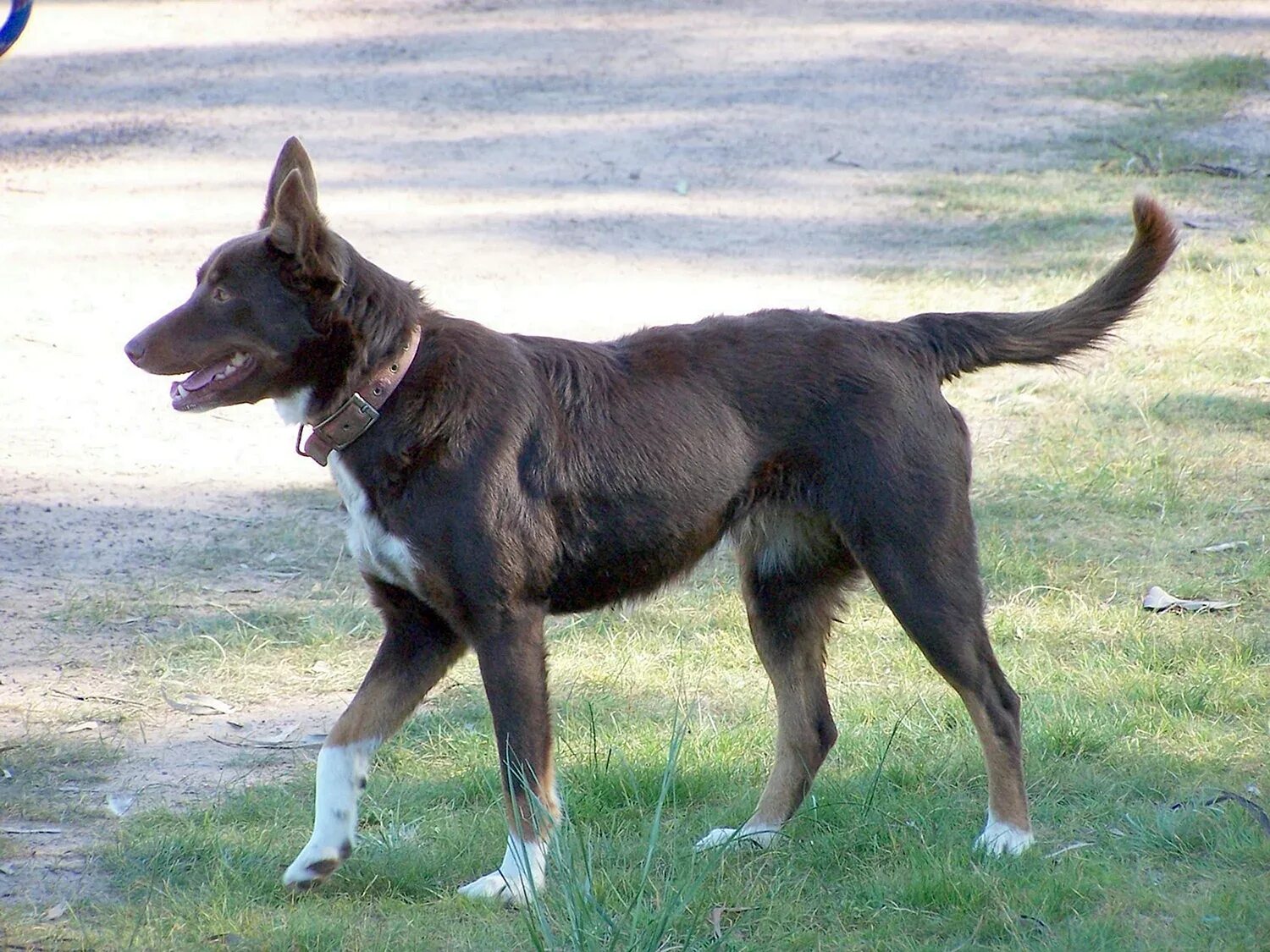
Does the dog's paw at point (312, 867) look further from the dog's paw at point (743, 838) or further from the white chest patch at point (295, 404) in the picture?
the white chest patch at point (295, 404)

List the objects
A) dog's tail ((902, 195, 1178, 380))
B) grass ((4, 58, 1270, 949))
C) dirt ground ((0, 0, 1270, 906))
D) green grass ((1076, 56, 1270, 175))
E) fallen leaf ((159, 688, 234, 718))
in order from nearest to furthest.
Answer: grass ((4, 58, 1270, 949))
dog's tail ((902, 195, 1178, 380))
fallen leaf ((159, 688, 234, 718))
dirt ground ((0, 0, 1270, 906))
green grass ((1076, 56, 1270, 175))

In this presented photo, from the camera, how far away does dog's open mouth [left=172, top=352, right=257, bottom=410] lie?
409 centimetres

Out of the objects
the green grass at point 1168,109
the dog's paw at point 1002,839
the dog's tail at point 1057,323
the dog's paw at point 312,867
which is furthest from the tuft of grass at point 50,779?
the green grass at point 1168,109

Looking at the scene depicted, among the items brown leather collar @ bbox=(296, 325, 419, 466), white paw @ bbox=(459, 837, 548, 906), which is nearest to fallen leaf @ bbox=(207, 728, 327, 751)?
white paw @ bbox=(459, 837, 548, 906)

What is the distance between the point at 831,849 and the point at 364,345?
187 centimetres

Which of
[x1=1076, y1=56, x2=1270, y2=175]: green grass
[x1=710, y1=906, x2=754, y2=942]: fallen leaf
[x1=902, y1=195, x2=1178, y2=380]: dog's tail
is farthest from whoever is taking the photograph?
[x1=1076, y1=56, x2=1270, y2=175]: green grass

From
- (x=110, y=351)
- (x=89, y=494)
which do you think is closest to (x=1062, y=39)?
(x=110, y=351)

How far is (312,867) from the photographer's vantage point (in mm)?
4129

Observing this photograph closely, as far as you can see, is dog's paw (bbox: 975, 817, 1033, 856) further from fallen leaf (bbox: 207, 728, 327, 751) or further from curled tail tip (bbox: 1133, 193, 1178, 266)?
fallen leaf (bbox: 207, 728, 327, 751)

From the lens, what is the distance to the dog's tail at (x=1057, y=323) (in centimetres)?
445

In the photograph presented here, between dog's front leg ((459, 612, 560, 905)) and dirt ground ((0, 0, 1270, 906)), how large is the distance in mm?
1161

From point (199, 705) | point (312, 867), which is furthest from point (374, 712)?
point (199, 705)

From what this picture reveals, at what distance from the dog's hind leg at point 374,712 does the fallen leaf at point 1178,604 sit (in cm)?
285

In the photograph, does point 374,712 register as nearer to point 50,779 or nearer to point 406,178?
point 50,779
